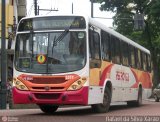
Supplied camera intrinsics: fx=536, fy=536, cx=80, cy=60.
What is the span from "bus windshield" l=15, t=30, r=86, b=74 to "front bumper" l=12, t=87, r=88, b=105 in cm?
72

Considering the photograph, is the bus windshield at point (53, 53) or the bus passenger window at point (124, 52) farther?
the bus passenger window at point (124, 52)

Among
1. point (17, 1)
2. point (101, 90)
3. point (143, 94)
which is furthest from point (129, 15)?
point (101, 90)

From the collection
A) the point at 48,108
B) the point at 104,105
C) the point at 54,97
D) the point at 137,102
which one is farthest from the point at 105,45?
the point at 137,102

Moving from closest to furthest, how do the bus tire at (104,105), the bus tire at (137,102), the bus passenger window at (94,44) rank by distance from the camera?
the bus passenger window at (94,44) < the bus tire at (104,105) < the bus tire at (137,102)

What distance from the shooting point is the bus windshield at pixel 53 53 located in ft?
57.3

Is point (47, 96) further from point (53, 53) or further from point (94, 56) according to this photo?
point (94, 56)

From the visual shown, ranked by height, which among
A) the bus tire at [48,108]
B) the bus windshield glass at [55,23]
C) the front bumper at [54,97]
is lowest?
the bus tire at [48,108]

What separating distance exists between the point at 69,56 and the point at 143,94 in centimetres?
1128

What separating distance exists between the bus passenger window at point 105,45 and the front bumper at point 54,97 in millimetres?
2627

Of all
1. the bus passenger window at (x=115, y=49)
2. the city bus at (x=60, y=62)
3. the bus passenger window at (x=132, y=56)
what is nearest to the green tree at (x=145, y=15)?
the bus passenger window at (x=132, y=56)

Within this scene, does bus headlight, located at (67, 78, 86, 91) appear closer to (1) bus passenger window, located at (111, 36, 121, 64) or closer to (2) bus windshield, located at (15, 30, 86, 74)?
(2) bus windshield, located at (15, 30, 86, 74)

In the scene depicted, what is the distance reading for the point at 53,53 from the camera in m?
17.6

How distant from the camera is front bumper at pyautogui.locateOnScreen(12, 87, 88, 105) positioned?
17188 millimetres

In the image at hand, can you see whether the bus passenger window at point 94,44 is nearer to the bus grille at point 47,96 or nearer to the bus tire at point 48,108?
the bus grille at point 47,96
